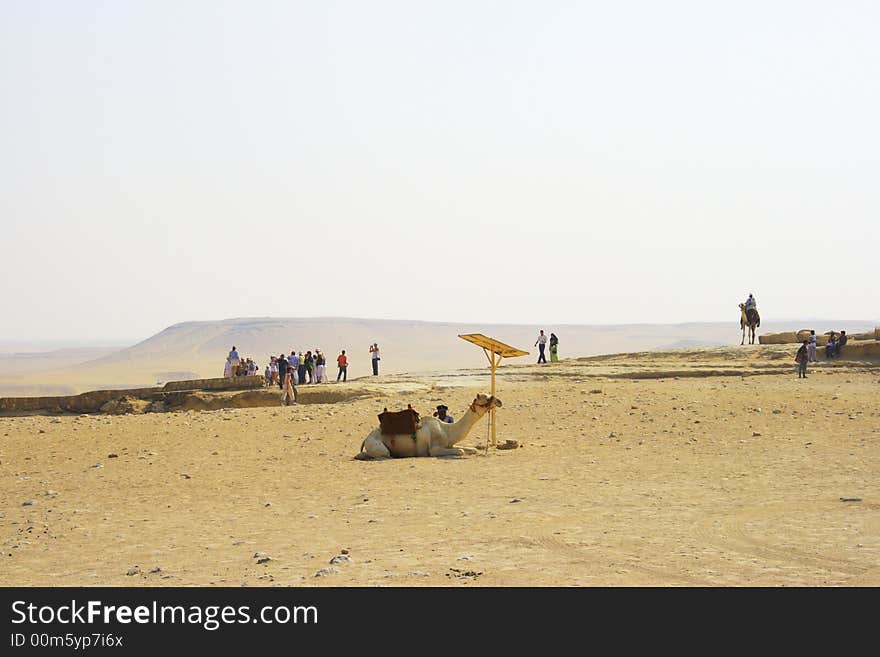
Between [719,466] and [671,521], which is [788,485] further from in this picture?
[671,521]

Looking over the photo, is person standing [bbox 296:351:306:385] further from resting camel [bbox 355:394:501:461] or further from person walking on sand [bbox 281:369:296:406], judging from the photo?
resting camel [bbox 355:394:501:461]

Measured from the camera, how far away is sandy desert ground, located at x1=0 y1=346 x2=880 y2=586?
8.81 m

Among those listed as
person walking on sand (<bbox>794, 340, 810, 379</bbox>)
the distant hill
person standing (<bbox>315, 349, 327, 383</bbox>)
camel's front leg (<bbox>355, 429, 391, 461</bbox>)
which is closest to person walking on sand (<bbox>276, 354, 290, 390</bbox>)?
person standing (<bbox>315, 349, 327, 383</bbox>)

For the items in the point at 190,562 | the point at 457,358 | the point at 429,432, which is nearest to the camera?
the point at 190,562

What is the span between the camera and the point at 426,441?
1722 cm

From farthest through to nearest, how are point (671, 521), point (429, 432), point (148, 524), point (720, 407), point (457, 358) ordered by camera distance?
point (457, 358) → point (720, 407) → point (429, 432) → point (148, 524) → point (671, 521)

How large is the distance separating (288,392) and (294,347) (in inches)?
5198

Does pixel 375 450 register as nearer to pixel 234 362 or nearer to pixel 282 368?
pixel 282 368

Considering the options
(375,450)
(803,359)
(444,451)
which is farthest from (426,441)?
(803,359)

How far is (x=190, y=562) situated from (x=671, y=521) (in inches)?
189

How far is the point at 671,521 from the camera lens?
1071cm

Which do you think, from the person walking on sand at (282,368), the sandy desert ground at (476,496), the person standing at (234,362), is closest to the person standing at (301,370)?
the person walking on sand at (282,368)

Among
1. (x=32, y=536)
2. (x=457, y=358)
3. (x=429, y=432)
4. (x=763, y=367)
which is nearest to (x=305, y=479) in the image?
(x=429, y=432)

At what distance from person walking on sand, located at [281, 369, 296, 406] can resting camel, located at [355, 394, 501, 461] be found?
10.3 meters
